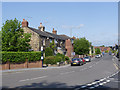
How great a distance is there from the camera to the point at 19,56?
25.4 m

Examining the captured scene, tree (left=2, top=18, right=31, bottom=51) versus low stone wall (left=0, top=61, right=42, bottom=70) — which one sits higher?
tree (left=2, top=18, right=31, bottom=51)

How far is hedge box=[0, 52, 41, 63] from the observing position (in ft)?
78.0

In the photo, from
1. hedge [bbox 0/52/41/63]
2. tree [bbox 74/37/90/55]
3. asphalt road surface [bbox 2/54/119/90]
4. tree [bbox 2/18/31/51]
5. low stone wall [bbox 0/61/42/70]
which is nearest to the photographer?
asphalt road surface [bbox 2/54/119/90]

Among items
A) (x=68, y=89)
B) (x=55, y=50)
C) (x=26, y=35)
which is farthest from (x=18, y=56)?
(x=55, y=50)

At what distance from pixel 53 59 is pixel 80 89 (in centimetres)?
2261

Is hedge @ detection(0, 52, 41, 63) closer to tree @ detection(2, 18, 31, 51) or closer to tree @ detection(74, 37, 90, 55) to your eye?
tree @ detection(2, 18, 31, 51)

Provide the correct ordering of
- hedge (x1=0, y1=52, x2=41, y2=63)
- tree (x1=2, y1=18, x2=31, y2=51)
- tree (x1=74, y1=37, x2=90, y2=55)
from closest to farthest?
1. hedge (x1=0, y1=52, x2=41, y2=63)
2. tree (x1=2, y1=18, x2=31, y2=51)
3. tree (x1=74, y1=37, x2=90, y2=55)

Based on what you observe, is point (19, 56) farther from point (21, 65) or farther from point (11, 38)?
point (11, 38)

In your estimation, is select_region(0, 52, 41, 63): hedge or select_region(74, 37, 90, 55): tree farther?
select_region(74, 37, 90, 55): tree

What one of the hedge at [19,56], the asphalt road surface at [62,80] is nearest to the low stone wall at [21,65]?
the hedge at [19,56]

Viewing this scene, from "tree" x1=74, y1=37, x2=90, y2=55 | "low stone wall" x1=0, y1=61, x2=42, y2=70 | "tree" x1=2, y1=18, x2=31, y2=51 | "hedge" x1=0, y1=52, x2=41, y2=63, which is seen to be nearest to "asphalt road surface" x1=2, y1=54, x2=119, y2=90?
"low stone wall" x1=0, y1=61, x2=42, y2=70

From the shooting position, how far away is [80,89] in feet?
30.0

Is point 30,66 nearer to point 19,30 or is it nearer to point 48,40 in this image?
point 19,30

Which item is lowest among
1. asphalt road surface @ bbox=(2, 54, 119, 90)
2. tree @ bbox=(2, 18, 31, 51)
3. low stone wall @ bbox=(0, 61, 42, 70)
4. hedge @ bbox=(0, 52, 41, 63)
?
low stone wall @ bbox=(0, 61, 42, 70)
